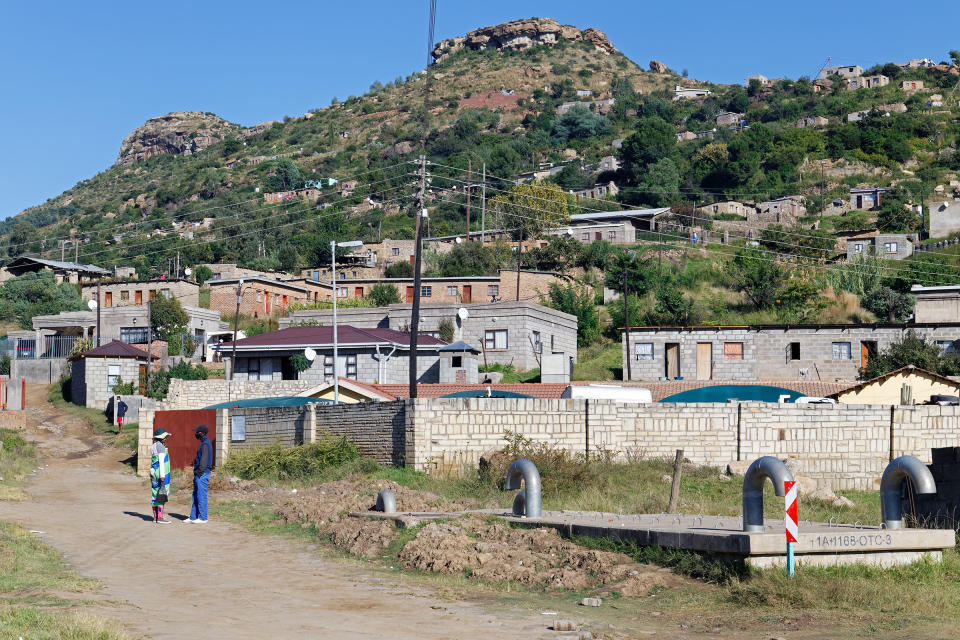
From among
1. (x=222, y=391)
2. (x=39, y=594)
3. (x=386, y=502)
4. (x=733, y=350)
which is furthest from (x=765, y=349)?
(x=39, y=594)

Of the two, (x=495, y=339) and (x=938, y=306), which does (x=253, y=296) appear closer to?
(x=495, y=339)

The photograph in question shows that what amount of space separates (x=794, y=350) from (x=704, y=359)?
436 cm

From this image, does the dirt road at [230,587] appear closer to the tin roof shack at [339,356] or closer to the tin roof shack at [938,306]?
the tin roof shack at [339,356]

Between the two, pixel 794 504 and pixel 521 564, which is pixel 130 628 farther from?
pixel 794 504

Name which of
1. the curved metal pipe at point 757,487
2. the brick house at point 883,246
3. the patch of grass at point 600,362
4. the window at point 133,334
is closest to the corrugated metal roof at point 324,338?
the patch of grass at point 600,362

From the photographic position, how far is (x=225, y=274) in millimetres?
81938

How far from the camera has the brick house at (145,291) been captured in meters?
71.1

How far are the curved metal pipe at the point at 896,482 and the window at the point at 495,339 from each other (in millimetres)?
39685

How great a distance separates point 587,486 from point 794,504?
1152 cm

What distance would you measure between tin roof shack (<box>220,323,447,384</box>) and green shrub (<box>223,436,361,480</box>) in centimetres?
1847

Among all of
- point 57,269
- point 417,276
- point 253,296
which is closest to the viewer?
point 417,276

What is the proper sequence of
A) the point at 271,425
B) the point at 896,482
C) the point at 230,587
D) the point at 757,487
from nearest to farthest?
1. the point at 757,487
2. the point at 230,587
3. the point at 896,482
4. the point at 271,425

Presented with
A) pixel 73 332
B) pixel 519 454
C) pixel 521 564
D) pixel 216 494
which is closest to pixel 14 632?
pixel 521 564

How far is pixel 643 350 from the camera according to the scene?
5197 centimetres
